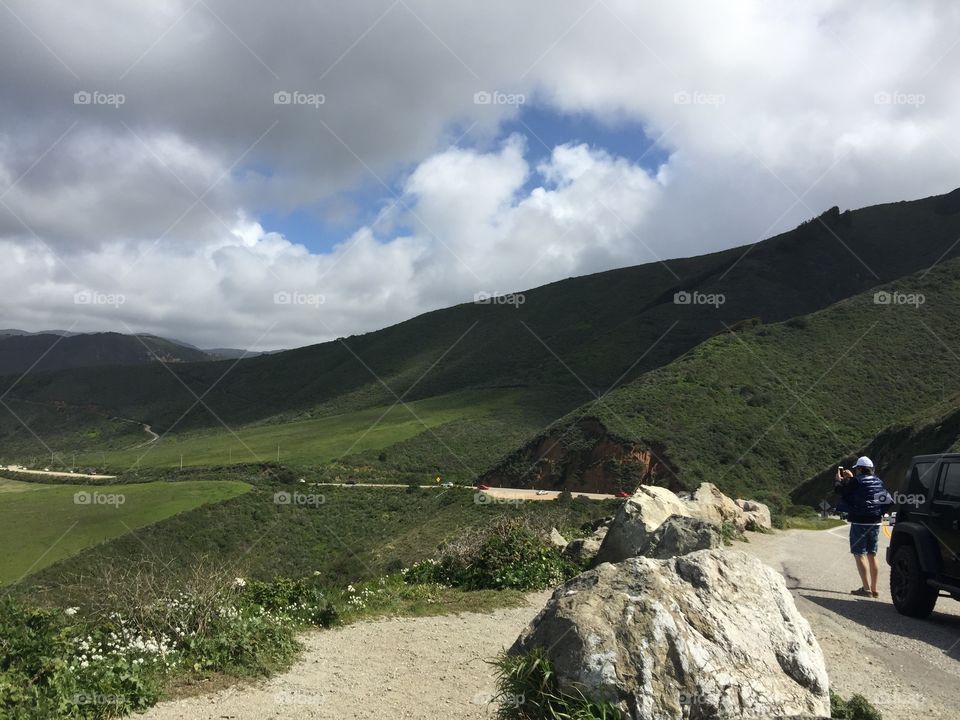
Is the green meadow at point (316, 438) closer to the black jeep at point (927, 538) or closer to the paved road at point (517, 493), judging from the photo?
the paved road at point (517, 493)

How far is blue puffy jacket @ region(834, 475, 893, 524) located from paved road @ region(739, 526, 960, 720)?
1302 millimetres

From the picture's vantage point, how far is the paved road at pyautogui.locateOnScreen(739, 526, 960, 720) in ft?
20.6

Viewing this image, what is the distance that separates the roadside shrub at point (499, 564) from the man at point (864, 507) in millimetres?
4504

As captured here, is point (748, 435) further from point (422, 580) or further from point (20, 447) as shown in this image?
point (20, 447)

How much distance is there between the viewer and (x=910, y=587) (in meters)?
9.30

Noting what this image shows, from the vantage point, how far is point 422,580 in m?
11.9

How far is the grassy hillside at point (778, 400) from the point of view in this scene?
145ft

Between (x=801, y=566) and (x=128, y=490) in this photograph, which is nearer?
(x=801, y=566)

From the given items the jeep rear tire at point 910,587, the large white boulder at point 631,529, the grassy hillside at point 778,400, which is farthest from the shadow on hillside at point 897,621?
the grassy hillside at point 778,400

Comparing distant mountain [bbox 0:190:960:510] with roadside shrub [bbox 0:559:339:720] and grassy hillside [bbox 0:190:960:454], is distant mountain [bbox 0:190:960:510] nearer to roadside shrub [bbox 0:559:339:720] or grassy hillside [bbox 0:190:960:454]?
grassy hillside [bbox 0:190:960:454]

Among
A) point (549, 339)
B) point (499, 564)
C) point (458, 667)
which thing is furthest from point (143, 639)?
point (549, 339)

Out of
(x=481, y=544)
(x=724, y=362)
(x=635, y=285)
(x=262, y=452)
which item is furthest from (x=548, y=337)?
(x=481, y=544)

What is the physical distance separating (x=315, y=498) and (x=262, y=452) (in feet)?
120

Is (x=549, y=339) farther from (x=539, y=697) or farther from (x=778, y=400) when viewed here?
(x=539, y=697)
